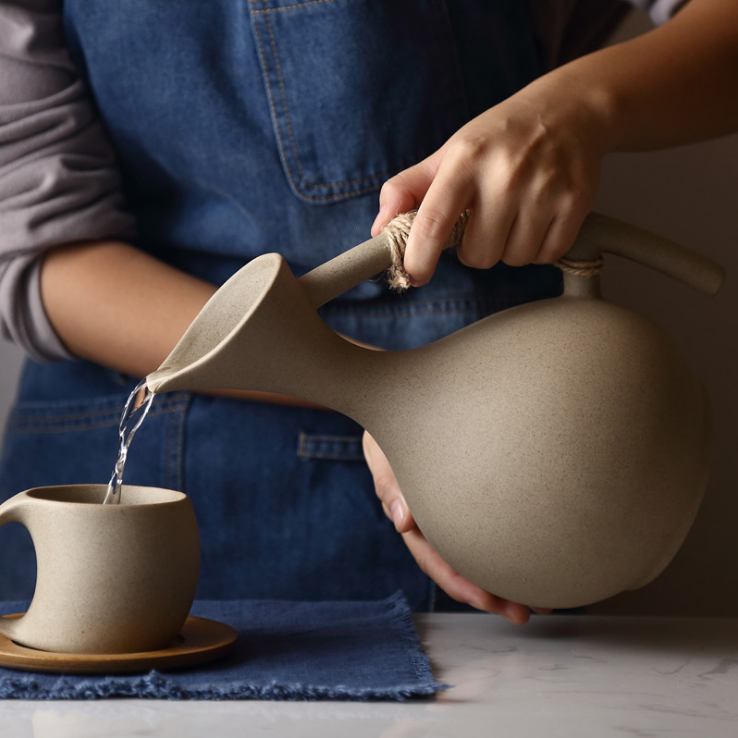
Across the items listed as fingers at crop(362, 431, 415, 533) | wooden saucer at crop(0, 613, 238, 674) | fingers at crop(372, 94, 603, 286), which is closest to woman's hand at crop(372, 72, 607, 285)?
fingers at crop(372, 94, 603, 286)

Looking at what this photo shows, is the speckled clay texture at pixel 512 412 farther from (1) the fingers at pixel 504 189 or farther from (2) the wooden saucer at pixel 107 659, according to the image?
(2) the wooden saucer at pixel 107 659

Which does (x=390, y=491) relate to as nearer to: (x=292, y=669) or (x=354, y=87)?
(x=292, y=669)

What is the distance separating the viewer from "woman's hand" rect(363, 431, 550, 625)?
2.60 feet

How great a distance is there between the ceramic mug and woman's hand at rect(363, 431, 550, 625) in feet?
0.75

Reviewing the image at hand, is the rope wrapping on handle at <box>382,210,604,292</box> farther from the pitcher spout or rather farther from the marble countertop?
the marble countertop

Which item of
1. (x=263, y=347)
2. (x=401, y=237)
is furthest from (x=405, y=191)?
(x=263, y=347)

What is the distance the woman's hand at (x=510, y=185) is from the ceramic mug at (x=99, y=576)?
0.89 feet

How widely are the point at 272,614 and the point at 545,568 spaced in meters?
0.27

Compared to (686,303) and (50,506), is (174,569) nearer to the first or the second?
(50,506)

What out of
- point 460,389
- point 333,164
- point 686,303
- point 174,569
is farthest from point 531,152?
point 686,303

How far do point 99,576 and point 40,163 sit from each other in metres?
0.54

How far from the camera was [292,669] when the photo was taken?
0.64 meters

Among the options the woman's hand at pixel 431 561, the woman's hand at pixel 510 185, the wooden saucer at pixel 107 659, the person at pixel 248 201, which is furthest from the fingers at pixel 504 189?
the wooden saucer at pixel 107 659

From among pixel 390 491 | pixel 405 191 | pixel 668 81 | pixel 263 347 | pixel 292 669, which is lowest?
pixel 292 669
